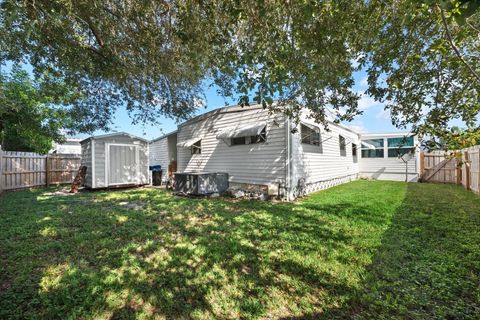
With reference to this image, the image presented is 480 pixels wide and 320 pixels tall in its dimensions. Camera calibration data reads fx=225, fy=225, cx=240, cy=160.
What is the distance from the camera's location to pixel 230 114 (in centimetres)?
1034

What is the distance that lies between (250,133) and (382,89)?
4.76m

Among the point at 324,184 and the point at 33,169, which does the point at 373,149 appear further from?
the point at 33,169

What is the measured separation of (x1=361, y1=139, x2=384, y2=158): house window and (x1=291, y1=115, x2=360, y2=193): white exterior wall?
3.72 ft

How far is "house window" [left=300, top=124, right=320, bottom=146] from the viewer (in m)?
9.29

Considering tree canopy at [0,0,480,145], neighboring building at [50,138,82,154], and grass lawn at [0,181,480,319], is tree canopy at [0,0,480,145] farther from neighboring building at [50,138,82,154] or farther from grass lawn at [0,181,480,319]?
neighboring building at [50,138,82,154]

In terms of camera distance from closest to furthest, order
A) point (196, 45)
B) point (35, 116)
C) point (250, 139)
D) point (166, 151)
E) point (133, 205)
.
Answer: point (196, 45) → point (133, 205) → point (250, 139) → point (35, 116) → point (166, 151)

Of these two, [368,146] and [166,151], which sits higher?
[368,146]

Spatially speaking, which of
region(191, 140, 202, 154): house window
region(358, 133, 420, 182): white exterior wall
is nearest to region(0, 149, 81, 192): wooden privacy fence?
region(191, 140, 202, 154): house window

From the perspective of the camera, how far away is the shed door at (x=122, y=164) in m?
11.4

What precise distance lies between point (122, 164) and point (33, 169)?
15.9 ft

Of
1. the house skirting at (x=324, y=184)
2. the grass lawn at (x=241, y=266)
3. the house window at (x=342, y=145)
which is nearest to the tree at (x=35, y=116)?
the grass lawn at (x=241, y=266)

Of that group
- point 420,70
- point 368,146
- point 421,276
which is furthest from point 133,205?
point 368,146

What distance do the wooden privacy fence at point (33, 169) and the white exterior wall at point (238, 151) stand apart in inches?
290

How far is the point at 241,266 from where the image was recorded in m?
3.26
